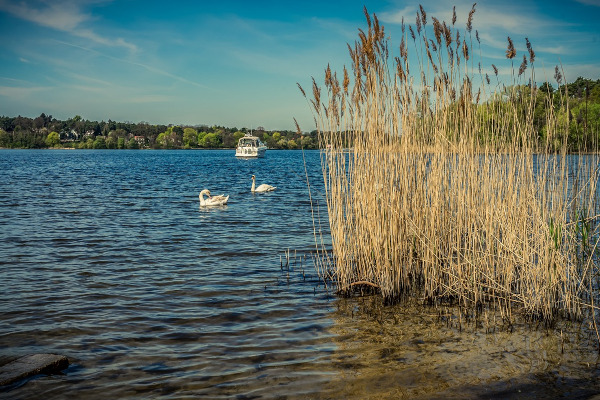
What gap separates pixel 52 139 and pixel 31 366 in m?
176

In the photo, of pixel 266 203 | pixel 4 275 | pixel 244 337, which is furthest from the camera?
pixel 266 203

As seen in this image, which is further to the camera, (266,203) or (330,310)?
(266,203)

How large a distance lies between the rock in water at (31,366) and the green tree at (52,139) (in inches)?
6869

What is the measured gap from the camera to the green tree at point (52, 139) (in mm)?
159500

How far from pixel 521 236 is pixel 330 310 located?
2557 mm

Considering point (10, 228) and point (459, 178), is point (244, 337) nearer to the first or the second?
point (459, 178)

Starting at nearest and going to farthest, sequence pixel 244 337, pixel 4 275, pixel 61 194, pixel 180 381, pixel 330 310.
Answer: pixel 180 381
pixel 244 337
pixel 330 310
pixel 4 275
pixel 61 194

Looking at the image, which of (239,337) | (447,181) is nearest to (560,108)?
(447,181)

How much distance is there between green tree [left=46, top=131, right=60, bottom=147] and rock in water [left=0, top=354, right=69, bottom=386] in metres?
174

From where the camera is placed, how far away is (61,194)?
2203 centimetres

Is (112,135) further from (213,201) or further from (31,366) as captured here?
(31,366)

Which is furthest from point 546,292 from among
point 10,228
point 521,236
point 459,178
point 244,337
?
point 10,228

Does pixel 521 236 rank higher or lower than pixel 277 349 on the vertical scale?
higher

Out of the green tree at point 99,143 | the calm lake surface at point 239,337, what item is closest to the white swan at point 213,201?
the calm lake surface at point 239,337
